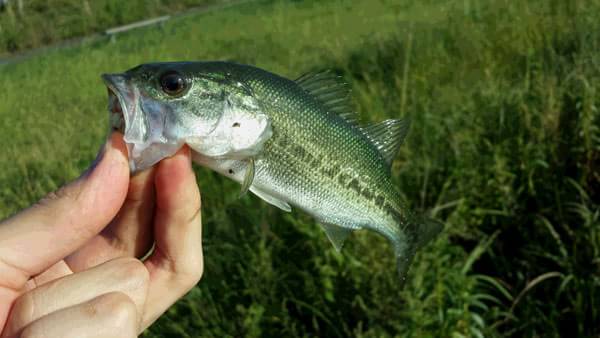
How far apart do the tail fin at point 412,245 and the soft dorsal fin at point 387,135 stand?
237mm

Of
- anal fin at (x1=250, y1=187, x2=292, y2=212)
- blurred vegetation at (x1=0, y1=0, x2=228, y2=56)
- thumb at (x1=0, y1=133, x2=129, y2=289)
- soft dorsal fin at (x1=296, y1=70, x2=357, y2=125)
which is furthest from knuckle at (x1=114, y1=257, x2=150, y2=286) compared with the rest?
blurred vegetation at (x1=0, y1=0, x2=228, y2=56)

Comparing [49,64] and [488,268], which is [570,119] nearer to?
[488,268]

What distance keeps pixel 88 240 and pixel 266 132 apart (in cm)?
51

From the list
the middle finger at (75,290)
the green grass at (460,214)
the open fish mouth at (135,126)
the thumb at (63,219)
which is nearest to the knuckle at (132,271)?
the middle finger at (75,290)

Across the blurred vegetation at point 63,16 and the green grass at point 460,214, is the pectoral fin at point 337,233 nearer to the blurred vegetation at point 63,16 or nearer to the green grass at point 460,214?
the green grass at point 460,214

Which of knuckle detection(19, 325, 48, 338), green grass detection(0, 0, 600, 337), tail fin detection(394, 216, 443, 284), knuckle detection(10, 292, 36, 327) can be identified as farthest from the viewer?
green grass detection(0, 0, 600, 337)

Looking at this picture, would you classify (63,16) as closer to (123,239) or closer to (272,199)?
(123,239)

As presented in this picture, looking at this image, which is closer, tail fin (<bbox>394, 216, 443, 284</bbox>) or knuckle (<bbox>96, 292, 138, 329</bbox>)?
knuckle (<bbox>96, 292, 138, 329</bbox>)

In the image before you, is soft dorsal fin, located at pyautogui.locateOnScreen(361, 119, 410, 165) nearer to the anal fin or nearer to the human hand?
the anal fin

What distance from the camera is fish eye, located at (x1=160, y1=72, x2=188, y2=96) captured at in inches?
65.6

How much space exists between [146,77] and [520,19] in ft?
15.0

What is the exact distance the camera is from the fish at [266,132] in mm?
1627

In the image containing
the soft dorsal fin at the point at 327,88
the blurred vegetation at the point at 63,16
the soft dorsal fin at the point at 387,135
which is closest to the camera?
the soft dorsal fin at the point at 327,88

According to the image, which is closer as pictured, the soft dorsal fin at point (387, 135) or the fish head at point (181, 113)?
the fish head at point (181, 113)
